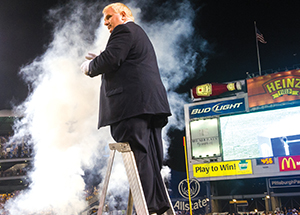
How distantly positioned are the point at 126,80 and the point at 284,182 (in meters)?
19.2

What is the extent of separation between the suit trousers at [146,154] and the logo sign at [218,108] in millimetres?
18205

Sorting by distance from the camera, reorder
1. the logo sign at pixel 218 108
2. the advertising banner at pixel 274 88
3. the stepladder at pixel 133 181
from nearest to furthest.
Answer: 1. the stepladder at pixel 133 181
2. the advertising banner at pixel 274 88
3. the logo sign at pixel 218 108

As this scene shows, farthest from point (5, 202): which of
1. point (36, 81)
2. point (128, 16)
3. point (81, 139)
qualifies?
point (128, 16)

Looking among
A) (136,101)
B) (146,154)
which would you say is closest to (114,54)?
(136,101)

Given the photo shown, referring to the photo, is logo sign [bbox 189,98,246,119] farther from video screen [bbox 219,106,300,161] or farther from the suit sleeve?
the suit sleeve

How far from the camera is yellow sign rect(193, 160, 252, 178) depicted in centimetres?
1817

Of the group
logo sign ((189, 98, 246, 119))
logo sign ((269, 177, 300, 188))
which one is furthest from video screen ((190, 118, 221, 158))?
logo sign ((269, 177, 300, 188))

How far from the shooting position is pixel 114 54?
172 centimetres

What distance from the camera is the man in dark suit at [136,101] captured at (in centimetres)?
171

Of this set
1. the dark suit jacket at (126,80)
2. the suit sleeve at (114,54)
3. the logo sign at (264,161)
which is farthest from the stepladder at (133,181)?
the logo sign at (264,161)

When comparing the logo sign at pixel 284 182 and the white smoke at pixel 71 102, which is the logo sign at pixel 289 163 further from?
the white smoke at pixel 71 102

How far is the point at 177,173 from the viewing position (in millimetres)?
33625

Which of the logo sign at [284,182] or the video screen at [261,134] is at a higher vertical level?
the video screen at [261,134]

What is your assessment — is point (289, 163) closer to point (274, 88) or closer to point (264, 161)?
point (264, 161)
